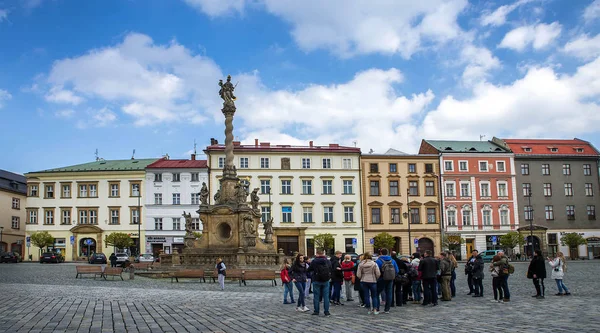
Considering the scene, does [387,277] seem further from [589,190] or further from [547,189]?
[589,190]

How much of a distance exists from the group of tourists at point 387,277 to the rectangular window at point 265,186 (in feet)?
144

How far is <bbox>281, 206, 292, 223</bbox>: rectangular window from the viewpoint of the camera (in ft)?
204

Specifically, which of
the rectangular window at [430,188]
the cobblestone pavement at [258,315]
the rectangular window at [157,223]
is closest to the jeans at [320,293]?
the cobblestone pavement at [258,315]

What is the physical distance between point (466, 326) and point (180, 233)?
54.1 m

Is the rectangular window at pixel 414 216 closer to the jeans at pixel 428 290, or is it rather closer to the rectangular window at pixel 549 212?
the rectangular window at pixel 549 212

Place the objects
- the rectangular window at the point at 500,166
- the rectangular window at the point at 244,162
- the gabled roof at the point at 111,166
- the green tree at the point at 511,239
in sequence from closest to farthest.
Result: the green tree at the point at 511,239 → the rectangular window at the point at 244,162 → the rectangular window at the point at 500,166 → the gabled roof at the point at 111,166

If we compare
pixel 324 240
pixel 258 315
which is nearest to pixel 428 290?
pixel 258 315

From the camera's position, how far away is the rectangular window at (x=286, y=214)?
62188 mm

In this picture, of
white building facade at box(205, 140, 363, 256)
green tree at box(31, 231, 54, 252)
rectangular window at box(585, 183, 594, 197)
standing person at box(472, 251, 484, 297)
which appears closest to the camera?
standing person at box(472, 251, 484, 297)

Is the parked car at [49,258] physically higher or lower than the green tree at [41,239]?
lower

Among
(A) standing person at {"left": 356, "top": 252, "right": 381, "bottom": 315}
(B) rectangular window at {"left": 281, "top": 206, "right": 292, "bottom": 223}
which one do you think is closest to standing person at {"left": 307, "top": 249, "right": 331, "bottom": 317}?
(A) standing person at {"left": 356, "top": 252, "right": 381, "bottom": 315}

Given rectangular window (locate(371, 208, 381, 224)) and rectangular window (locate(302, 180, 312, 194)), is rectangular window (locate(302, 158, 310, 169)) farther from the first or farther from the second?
rectangular window (locate(371, 208, 381, 224))

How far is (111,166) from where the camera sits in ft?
222

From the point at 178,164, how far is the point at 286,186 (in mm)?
12617
